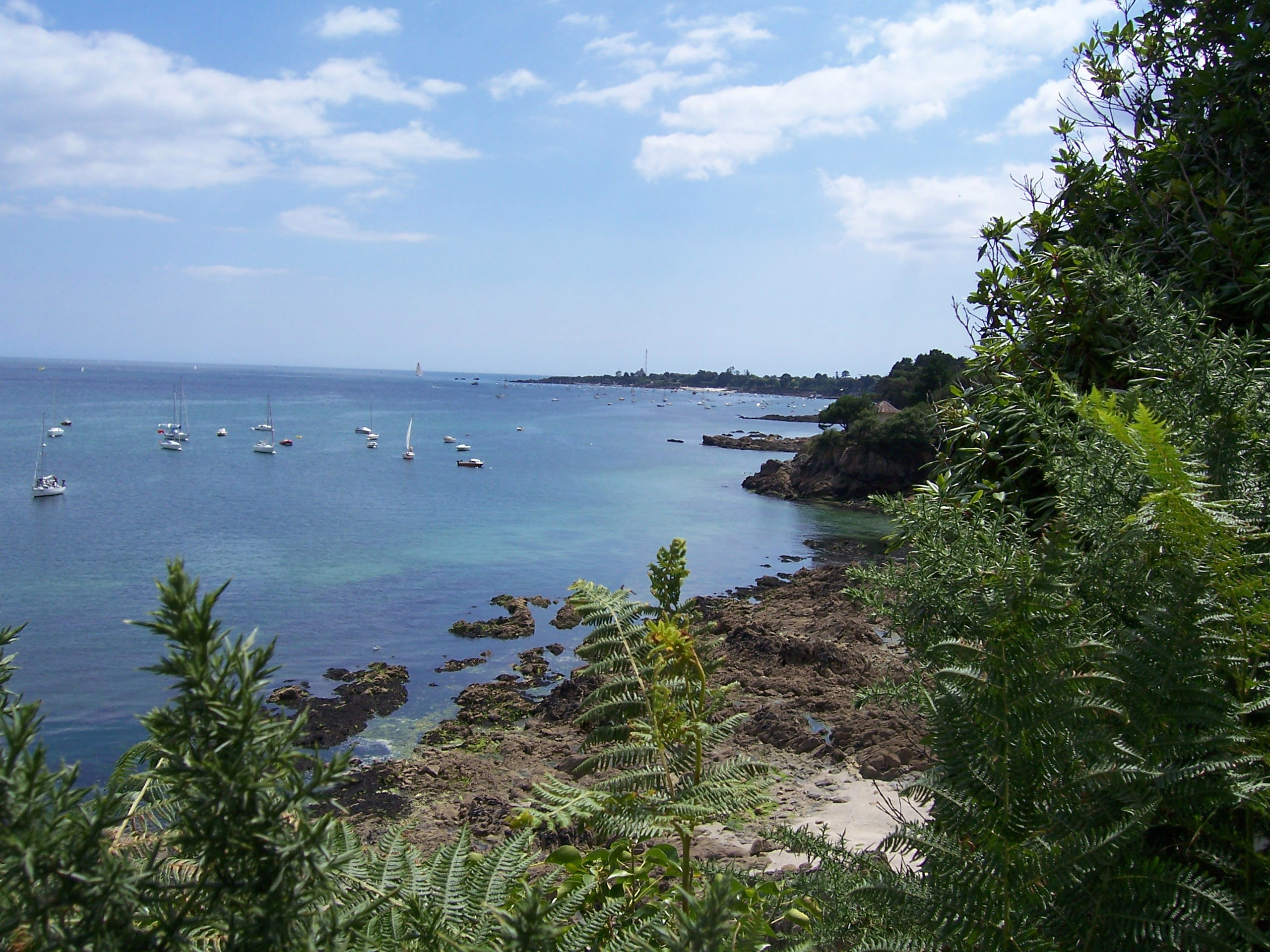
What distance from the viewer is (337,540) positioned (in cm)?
3378

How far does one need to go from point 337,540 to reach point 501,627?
1386 cm

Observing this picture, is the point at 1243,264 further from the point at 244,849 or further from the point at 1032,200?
the point at 244,849

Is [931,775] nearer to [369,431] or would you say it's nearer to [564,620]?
[564,620]

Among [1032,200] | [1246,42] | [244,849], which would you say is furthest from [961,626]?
[1032,200]

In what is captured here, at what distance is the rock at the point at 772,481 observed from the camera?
1949 inches

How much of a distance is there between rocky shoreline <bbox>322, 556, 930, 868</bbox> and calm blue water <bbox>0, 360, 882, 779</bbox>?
4.31 feet

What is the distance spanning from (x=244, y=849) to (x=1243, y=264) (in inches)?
136

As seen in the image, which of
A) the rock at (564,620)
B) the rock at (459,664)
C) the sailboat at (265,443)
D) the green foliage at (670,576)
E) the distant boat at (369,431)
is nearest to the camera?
the green foliage at (670,576)

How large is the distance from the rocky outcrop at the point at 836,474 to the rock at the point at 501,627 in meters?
26.4

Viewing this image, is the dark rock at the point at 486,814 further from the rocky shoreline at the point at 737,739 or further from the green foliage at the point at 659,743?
the green foliage at the point at 659,743

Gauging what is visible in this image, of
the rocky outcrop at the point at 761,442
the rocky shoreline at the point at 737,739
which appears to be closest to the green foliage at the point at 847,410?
the rocky outcrop at the point at 761,442

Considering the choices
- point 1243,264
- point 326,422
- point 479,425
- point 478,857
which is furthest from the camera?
point 479,425

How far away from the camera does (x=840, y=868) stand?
70.9 inches

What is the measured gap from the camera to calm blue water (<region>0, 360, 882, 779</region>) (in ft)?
64.5
